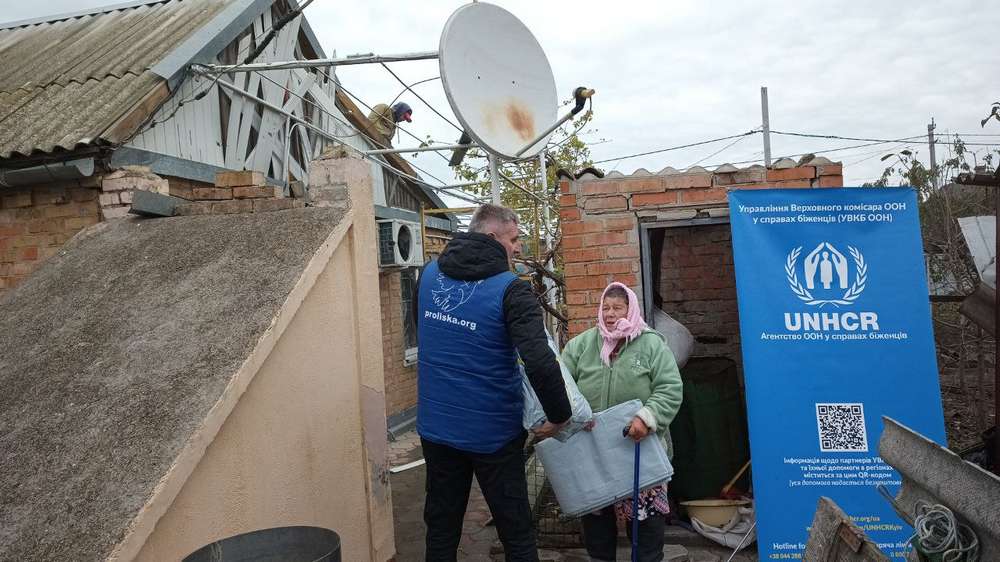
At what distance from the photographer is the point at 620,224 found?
4590 mm

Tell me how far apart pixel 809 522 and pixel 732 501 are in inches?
27.9

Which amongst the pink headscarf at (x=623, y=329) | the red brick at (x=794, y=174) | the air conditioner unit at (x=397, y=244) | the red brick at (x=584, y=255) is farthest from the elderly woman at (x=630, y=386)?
the air conditioner unit at (x=397, y=244)

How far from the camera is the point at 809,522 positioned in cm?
382

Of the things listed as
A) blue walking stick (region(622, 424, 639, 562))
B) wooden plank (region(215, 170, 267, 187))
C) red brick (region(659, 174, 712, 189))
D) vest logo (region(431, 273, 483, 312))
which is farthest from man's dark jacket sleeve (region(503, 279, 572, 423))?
wooden plank (region(215, 170, 267, 187))

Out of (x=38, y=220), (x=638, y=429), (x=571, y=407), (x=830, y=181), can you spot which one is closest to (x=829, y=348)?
(x=830, y=181)

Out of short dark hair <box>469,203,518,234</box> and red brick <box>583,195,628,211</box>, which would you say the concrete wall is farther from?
red brick <box>583,195,628,211</box>

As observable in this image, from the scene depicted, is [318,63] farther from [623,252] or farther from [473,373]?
[473,373]

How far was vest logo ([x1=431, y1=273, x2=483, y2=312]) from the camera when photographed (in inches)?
119

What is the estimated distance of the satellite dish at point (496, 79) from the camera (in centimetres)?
412

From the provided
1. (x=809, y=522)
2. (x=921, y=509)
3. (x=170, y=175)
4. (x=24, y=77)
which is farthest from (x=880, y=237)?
(x=24, y=77)

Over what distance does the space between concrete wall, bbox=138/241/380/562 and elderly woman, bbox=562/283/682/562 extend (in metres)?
1.25

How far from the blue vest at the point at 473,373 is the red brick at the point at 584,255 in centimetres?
168

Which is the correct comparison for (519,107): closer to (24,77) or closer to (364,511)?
(364,511)

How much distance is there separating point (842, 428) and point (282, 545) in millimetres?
3105
